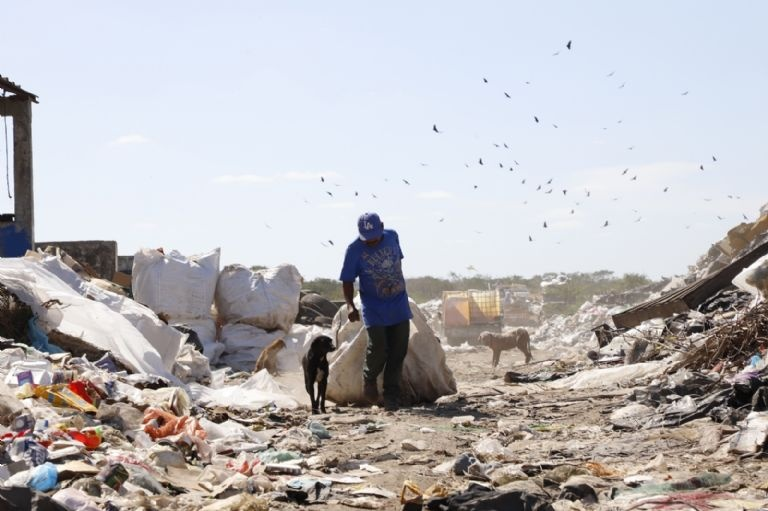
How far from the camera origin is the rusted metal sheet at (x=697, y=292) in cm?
1035

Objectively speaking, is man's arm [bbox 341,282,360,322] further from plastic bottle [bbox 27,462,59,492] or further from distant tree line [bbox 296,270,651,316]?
distant tree line [bbox 296,270,651,316]

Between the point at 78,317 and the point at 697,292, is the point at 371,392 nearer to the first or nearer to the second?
the point at 78,317

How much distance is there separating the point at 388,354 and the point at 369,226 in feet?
3.34

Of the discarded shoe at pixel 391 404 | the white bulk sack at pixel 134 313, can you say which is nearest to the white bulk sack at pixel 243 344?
the white bulk sack at pixel 134 313

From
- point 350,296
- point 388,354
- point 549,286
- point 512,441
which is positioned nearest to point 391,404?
point 388,354

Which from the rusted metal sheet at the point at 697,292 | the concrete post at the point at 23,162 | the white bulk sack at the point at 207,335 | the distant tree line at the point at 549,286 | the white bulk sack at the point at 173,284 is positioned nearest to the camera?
the rusted metal sheet at the point at 697,292

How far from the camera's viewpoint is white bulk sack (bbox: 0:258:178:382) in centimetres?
746

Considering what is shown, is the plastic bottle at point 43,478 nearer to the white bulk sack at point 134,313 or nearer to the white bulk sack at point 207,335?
the white bulk sack at point 134,313

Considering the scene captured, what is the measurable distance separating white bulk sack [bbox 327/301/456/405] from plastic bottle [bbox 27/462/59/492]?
437 centimetres

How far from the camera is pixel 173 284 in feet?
37.5

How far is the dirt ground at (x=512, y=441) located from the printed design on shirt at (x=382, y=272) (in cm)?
94

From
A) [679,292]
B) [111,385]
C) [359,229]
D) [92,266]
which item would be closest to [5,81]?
[92,266]

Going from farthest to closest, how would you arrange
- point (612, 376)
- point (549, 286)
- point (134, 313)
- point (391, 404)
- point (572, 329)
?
1. point (549, 286)
2. point (572, 329)
3. point (134, 313)
4. point (612, 376)
5. point (391, 404)

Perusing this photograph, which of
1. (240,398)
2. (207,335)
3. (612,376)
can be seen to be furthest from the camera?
(207,335)
